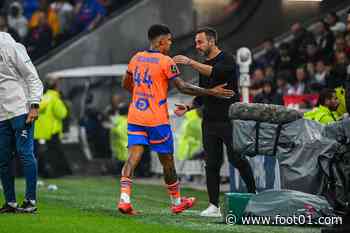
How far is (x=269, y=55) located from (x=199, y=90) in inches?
415

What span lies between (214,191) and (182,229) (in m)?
1.94

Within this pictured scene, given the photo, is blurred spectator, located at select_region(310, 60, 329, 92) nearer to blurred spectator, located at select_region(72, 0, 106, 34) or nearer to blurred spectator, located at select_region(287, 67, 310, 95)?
blurred spectator, located at select_region(287, 67, 310, 95)

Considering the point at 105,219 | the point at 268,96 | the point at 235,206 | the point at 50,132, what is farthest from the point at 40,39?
the point at 235,206

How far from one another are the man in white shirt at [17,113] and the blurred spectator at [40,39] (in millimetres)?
16799

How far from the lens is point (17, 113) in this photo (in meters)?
13.3

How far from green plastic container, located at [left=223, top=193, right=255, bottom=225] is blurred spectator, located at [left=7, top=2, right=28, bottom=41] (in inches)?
743

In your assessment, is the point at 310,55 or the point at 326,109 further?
the point at 310,55

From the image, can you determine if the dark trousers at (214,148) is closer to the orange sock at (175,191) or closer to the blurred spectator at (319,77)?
the orange sock at (175,191)

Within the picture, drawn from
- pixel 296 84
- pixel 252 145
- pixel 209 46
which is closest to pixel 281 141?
pixel 252 145

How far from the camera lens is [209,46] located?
13.9 metres

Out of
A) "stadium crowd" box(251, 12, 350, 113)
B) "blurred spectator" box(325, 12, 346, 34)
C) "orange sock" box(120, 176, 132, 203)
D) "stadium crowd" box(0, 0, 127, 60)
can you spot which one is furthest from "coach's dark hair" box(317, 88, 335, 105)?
"stadium crowd" box(0, 0, 127, 60)

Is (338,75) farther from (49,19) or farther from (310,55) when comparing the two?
(49,19)

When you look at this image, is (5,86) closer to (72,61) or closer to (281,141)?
(281,141)

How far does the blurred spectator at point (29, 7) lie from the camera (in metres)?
32.8
